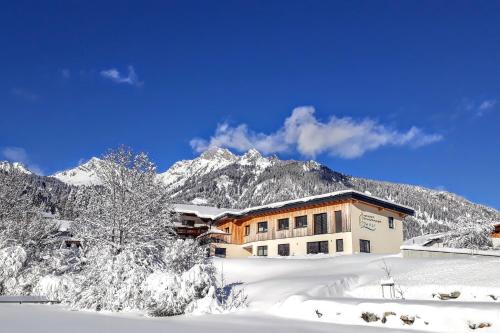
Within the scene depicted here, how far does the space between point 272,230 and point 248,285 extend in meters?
22.8

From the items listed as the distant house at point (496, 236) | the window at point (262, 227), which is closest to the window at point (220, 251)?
the window at point (262, 227)

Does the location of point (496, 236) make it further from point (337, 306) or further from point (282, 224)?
point (337, 306)

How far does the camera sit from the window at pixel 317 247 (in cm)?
4273

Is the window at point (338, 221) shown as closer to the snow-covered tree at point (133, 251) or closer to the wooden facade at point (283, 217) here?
the wooden facade at point (283, 217)

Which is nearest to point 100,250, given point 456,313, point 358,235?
point 456,313

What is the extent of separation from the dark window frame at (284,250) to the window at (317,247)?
2764 millimetres

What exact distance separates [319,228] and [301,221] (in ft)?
8.52

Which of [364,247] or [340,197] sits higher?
[340,197]

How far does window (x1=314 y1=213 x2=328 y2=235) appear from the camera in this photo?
43250 mm

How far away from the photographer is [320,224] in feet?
144

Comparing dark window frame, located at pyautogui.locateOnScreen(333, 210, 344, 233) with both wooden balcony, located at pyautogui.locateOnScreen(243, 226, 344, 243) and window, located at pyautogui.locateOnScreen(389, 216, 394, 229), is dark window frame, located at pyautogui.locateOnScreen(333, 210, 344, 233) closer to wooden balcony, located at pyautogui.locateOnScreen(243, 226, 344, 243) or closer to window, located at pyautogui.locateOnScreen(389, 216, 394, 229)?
wooden balcony, located at pyautogui.locateOnScreen(243, 226, 344, 243)

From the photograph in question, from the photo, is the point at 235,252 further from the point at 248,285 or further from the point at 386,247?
the point at 248,285

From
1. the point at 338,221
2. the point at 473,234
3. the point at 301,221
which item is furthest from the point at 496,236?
the point at 301,221

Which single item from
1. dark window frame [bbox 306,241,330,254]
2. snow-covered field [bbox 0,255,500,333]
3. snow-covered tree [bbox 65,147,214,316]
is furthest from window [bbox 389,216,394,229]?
snow-covered tree [bbox 65,147,214,316]
